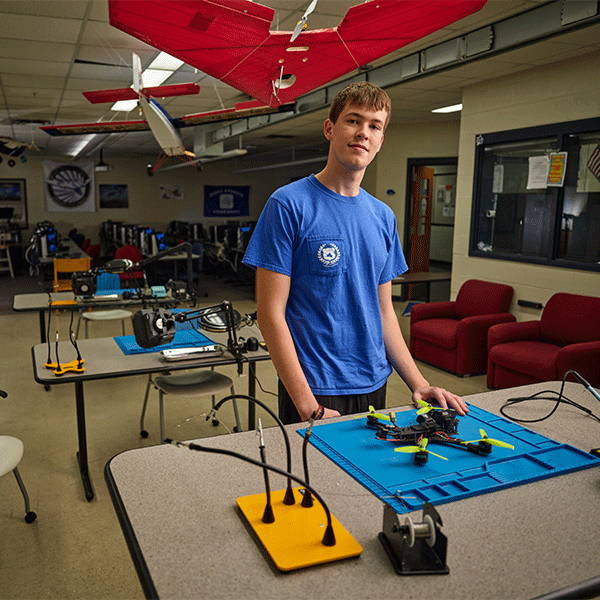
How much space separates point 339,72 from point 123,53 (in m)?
2.43

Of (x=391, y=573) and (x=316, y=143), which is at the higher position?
(x=316, y=143)

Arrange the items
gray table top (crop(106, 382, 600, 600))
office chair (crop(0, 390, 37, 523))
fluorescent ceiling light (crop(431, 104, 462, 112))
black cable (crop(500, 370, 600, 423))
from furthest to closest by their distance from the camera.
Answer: fluorescent ceiling light (crop(431, 104, 462, 112))
office chair (crop(0, 390, 37, 523))
black cable (crop(500, 370, 600, 423))
gray table top (crop(106, 382, 600, 600))

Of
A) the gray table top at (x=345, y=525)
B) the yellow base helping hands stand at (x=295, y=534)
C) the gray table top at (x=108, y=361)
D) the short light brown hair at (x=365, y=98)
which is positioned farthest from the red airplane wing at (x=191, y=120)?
the yellow base helping hands stand at (x=295, y=534)

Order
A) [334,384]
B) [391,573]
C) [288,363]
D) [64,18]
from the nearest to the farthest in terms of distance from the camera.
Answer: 1. [391,573]
2. [288,363]
3. [334,384]
4. [64,18]

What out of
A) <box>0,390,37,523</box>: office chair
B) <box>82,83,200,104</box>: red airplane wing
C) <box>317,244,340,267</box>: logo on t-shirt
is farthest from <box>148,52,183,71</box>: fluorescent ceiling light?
<box>317,244,340,267</box>: logo on t-shirt

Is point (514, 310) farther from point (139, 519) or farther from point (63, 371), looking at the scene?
point (139, 519)

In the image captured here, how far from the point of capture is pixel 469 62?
465 centimetres

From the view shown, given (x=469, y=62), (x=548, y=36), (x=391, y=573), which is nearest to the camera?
(x=391, y=573)

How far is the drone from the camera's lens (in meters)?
1.33

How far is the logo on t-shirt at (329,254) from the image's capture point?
1569mm

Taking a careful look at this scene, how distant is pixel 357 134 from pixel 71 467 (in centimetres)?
272

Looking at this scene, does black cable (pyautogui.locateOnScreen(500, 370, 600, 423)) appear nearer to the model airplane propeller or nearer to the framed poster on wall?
the model airplane propeller

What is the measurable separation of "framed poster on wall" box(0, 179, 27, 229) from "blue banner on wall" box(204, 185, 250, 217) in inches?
197

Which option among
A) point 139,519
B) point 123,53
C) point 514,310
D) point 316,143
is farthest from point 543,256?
point 316,143
